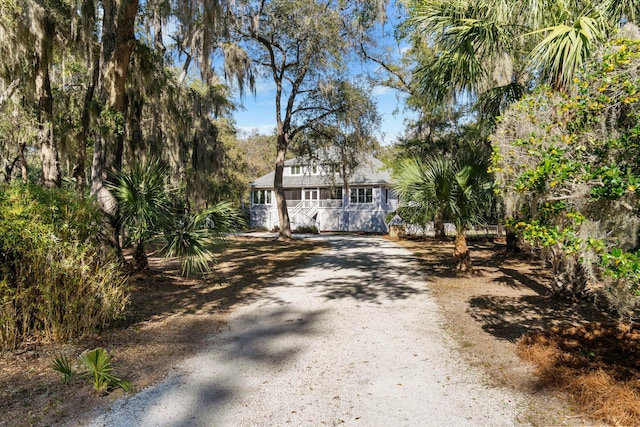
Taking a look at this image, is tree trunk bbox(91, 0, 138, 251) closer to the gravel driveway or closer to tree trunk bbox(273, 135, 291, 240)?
the gravel driveway

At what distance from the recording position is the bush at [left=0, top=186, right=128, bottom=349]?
4.15 m

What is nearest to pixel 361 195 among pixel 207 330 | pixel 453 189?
pixel 453 189

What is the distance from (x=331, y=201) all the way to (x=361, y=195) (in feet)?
8.04

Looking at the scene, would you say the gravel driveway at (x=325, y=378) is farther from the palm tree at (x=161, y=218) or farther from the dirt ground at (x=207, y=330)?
the palm tree at (x=161, y=218)

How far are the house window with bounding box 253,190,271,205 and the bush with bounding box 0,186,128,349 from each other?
25.2 metres

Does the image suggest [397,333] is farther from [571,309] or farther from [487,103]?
[487,103]

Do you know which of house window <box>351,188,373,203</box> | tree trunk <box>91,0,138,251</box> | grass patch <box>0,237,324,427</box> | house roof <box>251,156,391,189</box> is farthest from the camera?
house window <box>351,188,373,203</box>

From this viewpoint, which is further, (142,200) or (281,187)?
(281,187)

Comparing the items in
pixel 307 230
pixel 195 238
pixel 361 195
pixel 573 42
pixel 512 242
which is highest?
pixel 573 42

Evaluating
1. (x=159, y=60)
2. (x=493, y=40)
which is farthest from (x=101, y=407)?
(x=159, y=60)

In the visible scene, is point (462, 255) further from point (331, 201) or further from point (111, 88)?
point (331, 201)

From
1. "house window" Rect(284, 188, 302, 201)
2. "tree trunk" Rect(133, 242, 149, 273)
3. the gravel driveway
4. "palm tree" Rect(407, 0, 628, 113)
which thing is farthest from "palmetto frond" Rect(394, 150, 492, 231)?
"house window" Rect(284, 188, 302, 201)

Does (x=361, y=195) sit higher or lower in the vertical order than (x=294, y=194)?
lower

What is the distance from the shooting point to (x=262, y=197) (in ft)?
99.7
